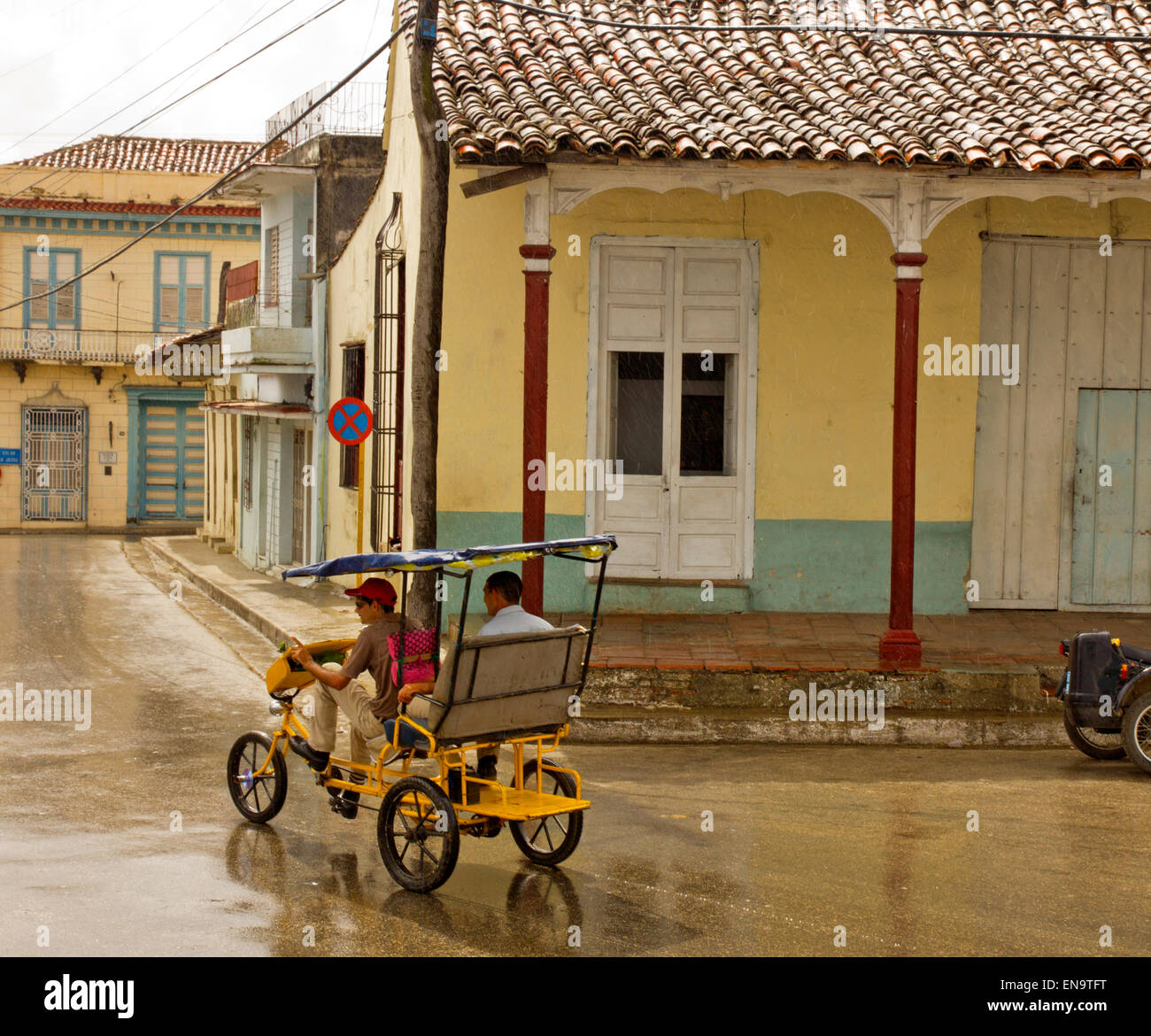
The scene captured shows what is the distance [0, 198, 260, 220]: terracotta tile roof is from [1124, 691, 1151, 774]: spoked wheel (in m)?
29.9

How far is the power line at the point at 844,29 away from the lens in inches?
429

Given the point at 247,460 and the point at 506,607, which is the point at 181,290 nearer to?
the point at 247,460

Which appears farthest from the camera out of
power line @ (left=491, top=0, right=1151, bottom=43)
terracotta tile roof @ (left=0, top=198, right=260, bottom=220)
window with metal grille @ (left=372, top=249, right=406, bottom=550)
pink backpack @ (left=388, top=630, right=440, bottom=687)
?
terracotta tile roof @ (left=0, top=198, right=260, bottom=220)

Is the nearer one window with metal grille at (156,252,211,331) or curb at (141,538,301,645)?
curb at (141,538,301,645)

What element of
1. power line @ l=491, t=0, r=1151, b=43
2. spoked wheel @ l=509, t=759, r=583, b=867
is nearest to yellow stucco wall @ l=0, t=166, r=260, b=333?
power line @ l=491, t=0, r=1151, b=43

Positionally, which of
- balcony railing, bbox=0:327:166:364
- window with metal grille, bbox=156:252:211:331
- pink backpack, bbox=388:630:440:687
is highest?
window with metal grille, bbox=156:252:211:331

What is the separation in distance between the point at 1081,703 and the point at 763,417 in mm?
4641

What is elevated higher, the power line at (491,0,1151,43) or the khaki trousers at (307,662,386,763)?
the power line at (491,0,1151,43)

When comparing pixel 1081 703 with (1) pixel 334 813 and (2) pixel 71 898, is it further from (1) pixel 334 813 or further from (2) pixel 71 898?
(2) pixel 71 898

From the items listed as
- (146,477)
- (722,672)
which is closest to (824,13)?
(722,672)

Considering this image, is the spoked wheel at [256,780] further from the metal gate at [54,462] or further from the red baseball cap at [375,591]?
the metal gate at [54,462]

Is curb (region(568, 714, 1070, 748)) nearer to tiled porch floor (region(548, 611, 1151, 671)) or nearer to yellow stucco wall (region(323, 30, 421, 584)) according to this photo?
tiled porch floor (region(548, 611, 1151, 671))

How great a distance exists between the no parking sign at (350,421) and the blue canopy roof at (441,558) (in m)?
7.79

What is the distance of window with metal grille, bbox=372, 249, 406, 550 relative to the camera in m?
15.2
